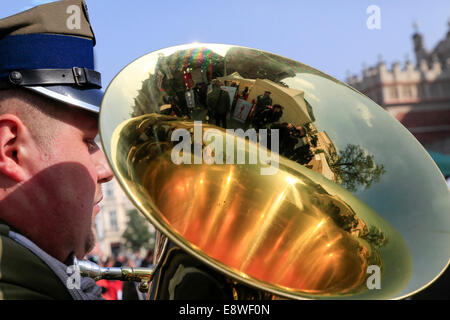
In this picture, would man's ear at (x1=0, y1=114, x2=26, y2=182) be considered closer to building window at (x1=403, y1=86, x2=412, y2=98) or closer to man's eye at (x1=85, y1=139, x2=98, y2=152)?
man's eye at (x1=85, y1=139, x2=98, y2=152)

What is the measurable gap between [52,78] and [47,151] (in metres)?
0.23

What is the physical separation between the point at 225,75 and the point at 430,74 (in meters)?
45.4

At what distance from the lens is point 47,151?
4.61ft

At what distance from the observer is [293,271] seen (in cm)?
169

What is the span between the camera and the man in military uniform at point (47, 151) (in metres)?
1.38

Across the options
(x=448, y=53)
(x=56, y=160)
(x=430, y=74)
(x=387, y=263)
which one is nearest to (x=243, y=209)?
(x=387, y=263)

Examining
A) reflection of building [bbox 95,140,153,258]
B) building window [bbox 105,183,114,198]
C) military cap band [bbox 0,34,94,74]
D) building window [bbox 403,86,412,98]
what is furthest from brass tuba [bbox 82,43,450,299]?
reflection of building [bbox 95,140,153,258]

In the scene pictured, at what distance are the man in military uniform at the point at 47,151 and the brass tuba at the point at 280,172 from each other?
140 mm

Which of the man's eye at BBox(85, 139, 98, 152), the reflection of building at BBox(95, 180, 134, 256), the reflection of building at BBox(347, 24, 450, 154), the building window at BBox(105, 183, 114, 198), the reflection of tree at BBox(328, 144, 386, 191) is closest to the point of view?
the man's eye at BBox(85, 139, 98, 152)

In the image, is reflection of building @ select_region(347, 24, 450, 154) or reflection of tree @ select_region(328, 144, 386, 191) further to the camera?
reflection of building @ select_region(347, 24, 450, 154)

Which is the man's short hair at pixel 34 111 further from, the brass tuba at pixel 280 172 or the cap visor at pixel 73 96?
the brass tuba at pixel 280 172

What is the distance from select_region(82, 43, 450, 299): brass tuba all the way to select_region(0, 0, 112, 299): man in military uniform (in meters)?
0.14

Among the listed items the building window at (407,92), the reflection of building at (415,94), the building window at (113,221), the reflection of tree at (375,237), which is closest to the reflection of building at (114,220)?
the building window at (113,221)

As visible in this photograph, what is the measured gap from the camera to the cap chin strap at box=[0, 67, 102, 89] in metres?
1.41
